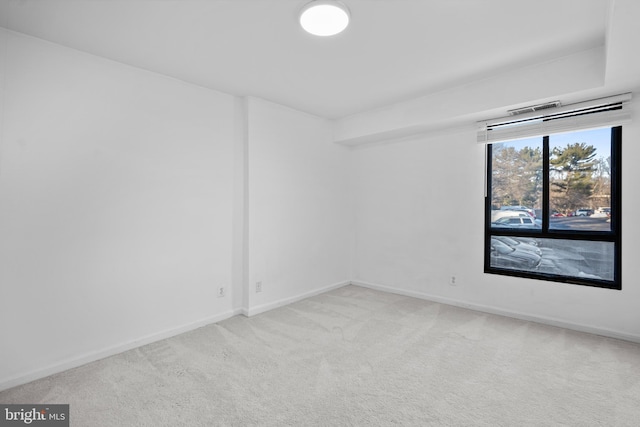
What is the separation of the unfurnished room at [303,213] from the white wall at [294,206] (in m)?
0.04

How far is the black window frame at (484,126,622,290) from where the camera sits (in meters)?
3.03

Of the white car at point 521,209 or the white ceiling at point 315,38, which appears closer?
the white ceiling at point 315,38

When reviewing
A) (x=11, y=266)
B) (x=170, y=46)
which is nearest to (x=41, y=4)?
(x=170, y=46)

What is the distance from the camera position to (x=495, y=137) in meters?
3.64

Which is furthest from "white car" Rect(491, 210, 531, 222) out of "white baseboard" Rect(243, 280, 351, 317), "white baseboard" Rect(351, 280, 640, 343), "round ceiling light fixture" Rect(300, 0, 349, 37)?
"round ceiling light fixture" Rect(300, 0, 349, 37)

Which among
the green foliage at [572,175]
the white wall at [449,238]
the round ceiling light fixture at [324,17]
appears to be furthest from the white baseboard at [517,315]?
the round ceiling light fixture at [324,17]

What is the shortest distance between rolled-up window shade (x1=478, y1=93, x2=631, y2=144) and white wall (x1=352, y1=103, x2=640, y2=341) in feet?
0.57

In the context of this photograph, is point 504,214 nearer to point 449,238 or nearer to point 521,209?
point 521,209

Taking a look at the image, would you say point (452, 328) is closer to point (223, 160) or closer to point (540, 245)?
point (540, 245)

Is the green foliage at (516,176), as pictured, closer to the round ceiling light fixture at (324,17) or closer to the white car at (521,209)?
the white car at (521,209)

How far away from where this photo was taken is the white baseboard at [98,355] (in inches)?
90.6

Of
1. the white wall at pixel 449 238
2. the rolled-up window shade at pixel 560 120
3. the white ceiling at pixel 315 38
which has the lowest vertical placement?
the white wall at pixel 449 238

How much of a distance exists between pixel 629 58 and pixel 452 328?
269 centimetres

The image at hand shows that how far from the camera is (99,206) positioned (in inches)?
107
